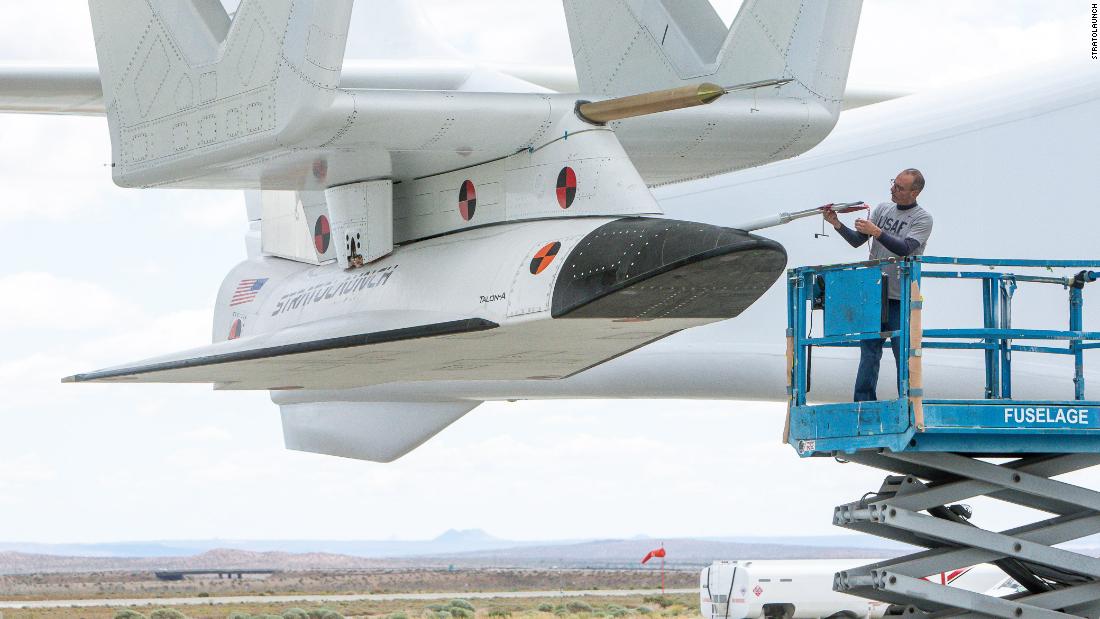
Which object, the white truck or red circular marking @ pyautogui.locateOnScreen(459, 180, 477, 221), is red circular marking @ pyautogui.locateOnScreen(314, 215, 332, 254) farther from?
the white truck

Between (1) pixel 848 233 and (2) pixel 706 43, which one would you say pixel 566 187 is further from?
(2) pixel 706 43

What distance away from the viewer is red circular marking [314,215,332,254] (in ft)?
47.5

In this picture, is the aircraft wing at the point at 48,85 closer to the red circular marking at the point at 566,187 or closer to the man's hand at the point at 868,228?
the red circular marking at the point at 566,187

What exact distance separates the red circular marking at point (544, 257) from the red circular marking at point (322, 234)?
13.9ft

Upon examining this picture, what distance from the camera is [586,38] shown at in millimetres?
13633

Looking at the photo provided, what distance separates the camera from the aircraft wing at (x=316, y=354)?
11.3 meters

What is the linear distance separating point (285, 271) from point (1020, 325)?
296 inches

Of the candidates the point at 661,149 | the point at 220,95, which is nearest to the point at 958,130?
the point at 661,149

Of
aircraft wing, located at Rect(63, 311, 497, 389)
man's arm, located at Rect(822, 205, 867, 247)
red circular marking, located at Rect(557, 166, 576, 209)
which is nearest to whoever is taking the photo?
man's arm, located at Rect(822, 205, 867, 247)

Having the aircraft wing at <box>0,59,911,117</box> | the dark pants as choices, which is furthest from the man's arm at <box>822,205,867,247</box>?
the aircraft wing at <box>0,59,911,117</box>

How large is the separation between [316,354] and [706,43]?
474 centimetres

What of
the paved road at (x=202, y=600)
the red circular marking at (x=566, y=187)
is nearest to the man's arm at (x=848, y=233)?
the red circular marking at (x=566, y=187)

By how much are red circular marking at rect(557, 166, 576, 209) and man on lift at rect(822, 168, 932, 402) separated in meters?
2.21

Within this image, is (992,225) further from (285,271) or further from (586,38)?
(285,271)
